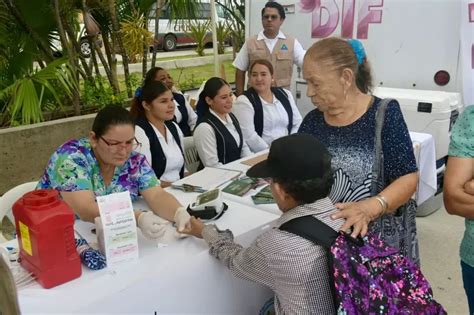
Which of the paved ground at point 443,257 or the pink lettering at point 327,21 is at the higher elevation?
the pink lettering at point 327,21

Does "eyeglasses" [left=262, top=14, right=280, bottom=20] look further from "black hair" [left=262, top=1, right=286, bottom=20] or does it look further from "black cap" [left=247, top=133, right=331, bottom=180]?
"black cap" [left=247, top=133, right=331, bottom=180]

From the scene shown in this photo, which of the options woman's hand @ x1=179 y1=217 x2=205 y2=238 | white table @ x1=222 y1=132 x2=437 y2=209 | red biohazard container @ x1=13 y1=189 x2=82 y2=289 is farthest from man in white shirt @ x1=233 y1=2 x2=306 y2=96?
red biohazard container @ x1=13 y1=189 x2=82 y2=289

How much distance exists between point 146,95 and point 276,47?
180cm

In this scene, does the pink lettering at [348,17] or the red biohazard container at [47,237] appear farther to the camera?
the pink lettering at [348,17]

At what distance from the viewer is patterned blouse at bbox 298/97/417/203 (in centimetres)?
146

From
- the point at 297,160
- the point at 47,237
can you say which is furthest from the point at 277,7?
the point at 47,237

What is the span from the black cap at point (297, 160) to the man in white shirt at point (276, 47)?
2.84 m

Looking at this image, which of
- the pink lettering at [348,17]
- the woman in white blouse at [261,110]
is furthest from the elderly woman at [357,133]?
the pink lettering at [348,17]

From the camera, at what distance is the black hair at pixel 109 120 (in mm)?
1647

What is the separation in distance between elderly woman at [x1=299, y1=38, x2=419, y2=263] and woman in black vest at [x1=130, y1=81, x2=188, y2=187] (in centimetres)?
122

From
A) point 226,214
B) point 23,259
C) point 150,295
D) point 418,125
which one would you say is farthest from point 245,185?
point 418,125

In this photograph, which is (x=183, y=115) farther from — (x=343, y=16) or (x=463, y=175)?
(x=463, y=175)

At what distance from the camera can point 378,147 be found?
1.46 m

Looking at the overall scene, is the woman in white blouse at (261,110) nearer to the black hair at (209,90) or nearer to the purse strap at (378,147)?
the black hair at (209,90)
